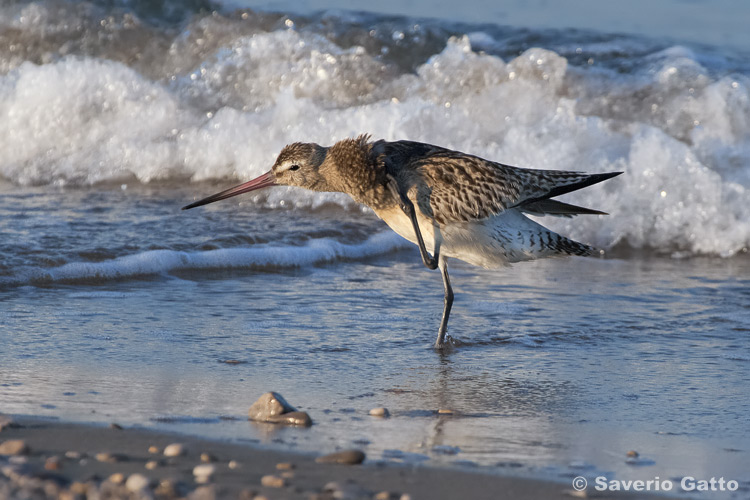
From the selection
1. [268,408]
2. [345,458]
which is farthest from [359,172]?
[345,458]

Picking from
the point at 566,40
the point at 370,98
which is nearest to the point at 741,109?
the point at 566,40

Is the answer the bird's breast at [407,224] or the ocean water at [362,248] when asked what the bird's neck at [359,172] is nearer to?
the bird's breast at [407,224]

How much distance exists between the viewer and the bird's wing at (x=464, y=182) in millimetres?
5074

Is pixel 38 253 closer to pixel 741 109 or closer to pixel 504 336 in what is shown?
pixel 504 336

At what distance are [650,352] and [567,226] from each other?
3033 mm

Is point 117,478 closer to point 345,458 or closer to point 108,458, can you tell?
point 108,458

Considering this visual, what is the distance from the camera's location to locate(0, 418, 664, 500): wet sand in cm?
279

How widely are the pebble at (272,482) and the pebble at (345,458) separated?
0.72 feet

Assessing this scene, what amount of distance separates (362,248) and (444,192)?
2.10 meters

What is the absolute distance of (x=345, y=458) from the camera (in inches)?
123

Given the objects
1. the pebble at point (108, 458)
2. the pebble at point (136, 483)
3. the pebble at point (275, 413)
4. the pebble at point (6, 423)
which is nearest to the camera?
the pebble at point (136, 483)

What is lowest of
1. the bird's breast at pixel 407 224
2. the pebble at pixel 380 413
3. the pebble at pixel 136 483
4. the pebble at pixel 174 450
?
the pebble at pixel 380 413

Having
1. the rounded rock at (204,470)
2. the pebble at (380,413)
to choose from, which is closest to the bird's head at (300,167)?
the pebble at (380,413)

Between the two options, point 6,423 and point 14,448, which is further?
point 6,423
